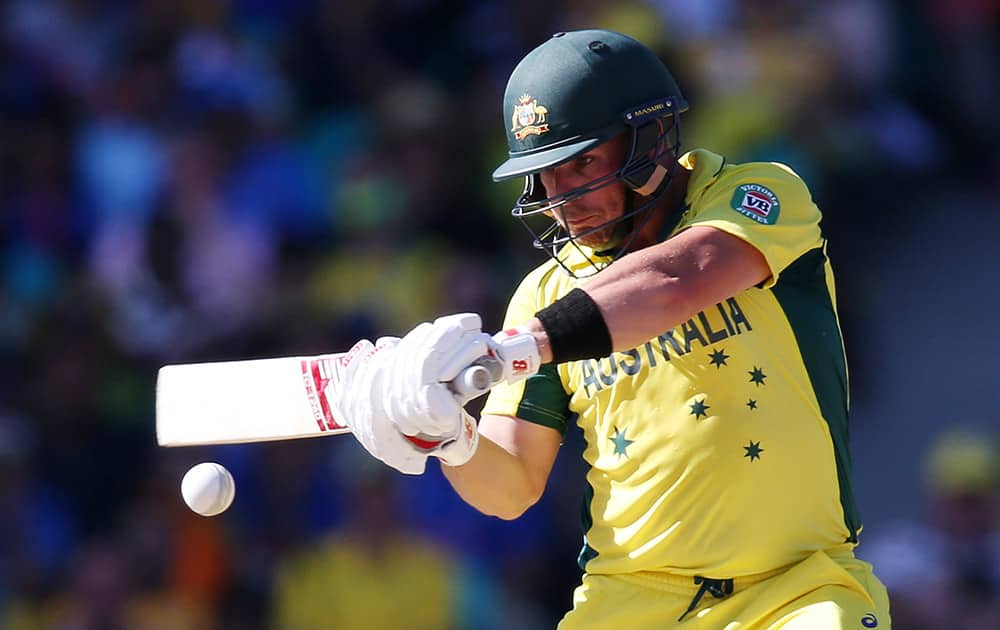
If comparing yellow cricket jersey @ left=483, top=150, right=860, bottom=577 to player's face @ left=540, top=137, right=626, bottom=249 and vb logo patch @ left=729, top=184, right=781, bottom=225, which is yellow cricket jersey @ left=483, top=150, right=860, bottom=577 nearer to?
vb logo patch @ left=729, top=184, right=781, bottom=225

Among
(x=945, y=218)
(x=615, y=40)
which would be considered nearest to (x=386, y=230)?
(x=945, y=218)

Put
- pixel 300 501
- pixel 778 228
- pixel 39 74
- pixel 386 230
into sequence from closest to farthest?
pixel 778 228
pixel 300 501
pixel 386 230
pixel 39 74

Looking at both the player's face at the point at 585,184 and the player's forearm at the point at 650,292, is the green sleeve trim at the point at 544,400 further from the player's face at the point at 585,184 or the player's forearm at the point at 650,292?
the player's forearm at the point at 650,292

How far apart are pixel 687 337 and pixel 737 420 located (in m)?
0.22

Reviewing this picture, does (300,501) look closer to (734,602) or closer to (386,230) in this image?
(386,230)

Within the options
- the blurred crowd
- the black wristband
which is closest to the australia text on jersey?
the black wristband

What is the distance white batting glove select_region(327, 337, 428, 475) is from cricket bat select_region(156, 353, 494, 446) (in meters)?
0.21

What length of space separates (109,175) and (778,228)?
200 inches

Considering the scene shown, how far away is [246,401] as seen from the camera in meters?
3.58

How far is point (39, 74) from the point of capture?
8.20 meters

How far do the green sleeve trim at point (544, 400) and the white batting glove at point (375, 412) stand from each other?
0.67 metres

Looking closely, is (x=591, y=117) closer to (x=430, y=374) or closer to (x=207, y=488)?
(x=430, y=374)

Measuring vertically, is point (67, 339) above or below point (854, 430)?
above

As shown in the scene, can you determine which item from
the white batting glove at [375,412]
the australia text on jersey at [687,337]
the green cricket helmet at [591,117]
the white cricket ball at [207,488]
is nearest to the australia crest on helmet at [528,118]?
the green cricket helmet at [591,117]
